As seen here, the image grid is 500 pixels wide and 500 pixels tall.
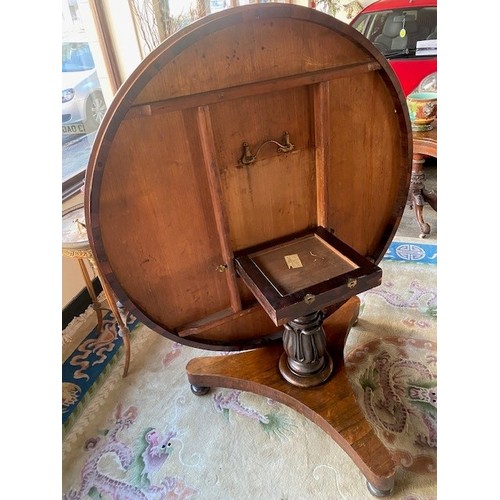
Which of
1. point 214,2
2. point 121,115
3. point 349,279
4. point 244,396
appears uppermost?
point 214,2

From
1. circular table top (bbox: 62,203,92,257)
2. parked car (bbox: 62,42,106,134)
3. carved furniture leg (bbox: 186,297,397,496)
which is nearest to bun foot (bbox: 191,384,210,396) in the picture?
carved furniture leg (bbox: 186,297,397,496)

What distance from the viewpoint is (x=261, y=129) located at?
1.09m

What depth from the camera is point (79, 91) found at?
231 cm

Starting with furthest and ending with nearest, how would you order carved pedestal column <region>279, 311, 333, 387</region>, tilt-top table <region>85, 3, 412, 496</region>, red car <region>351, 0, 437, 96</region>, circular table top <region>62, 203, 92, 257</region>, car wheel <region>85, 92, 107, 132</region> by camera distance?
red car <region>351, 0, 437, 96</region> < car wheel <region>85, 92, 107, 132</region> < circular table top <region>62, 203, 92, 257</region> < carved pedestal column <region>279, 311, 333, 387</region> < tilt-top table <region>85, 3, 412, 496</region>

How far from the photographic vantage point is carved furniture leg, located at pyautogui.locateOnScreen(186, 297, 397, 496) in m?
1.18

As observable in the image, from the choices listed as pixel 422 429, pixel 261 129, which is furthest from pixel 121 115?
pixel 422 429

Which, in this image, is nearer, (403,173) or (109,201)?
(109,201)

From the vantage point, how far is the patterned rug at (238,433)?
1266 millimetres

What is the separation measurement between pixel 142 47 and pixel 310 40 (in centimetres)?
192

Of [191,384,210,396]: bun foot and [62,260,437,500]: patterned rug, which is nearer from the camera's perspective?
[62,260,437,500]: patterned rug

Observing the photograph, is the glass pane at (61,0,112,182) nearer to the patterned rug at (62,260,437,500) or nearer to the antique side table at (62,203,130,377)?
the antique side table at (62,203,130,377)

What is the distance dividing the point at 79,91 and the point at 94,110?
5.3 inches

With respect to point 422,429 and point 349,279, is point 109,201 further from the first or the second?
point 422,429

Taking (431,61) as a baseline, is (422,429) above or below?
below
